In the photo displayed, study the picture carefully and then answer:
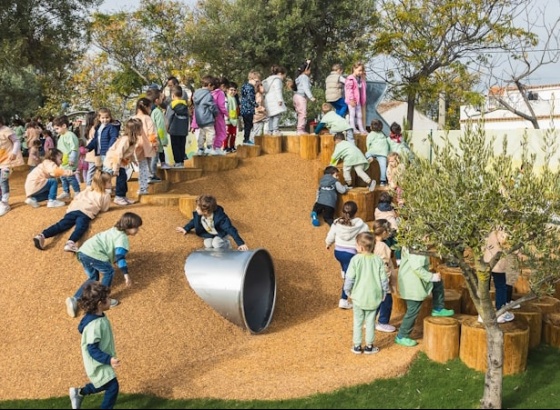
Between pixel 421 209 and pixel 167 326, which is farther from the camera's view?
pixel 167 326

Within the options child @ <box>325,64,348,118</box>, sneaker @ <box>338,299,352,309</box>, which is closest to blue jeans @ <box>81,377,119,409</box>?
sneaker @ <box>338,299,352,309</box>

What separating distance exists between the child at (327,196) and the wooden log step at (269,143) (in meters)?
2.78

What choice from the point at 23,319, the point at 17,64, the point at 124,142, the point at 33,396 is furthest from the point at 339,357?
the point at 17,64

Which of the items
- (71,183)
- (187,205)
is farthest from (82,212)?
(71,183)

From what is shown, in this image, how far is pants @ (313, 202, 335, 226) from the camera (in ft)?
39.1

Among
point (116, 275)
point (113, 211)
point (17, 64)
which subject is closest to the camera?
point (116, 275)

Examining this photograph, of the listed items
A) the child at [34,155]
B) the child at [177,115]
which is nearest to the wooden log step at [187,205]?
the child at [177,115]

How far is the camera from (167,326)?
27.5 feet

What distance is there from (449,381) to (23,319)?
18.0 feet

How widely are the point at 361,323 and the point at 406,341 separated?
2.58 ft

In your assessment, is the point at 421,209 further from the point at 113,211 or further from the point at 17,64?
the point at 17,64

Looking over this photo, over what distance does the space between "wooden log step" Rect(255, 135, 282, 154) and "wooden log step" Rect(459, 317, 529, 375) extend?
7627mm

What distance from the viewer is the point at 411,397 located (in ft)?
22.4

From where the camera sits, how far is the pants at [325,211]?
39.1 ft
